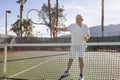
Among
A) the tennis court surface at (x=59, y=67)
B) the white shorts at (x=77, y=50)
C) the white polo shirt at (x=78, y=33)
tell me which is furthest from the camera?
the tennis court surface at (x=59, y=67)

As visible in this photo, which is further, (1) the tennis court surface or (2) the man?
(1) the tennis court surface

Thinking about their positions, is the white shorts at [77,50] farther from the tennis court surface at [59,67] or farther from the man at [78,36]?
the tennis court surface at [59,67]

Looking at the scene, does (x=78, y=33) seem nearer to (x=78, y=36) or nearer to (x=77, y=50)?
(x=78, y=36)

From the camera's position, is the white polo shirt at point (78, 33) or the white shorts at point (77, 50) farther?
the white polo shirt at point (78, 33)

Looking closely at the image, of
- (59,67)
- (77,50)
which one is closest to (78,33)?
(77,50)

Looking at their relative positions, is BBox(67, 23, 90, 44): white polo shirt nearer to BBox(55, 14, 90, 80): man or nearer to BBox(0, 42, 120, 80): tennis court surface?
BBox(55, 14, 90, 80): man

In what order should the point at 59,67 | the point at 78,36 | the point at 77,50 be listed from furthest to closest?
1. the point at 59,67
2. the point at 78,36
3. the point at 77,50

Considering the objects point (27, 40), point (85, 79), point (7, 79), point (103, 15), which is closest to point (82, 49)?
point (85, 79)

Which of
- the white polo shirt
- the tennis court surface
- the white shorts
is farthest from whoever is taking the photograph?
the tennis court surface

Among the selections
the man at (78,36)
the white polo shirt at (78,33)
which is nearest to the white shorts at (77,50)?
the man at (78,36)

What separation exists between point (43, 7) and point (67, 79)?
6176cm

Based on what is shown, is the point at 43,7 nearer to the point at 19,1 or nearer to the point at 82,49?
the point at 19,1

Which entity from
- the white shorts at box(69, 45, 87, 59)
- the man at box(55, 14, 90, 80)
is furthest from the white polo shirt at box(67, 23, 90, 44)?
the white shorts at box(69, 45, 87, 59)

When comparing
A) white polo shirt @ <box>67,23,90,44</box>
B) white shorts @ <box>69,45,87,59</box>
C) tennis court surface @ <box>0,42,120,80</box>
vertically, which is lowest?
tennis court surface @ <box>0,42,120,80</box>
